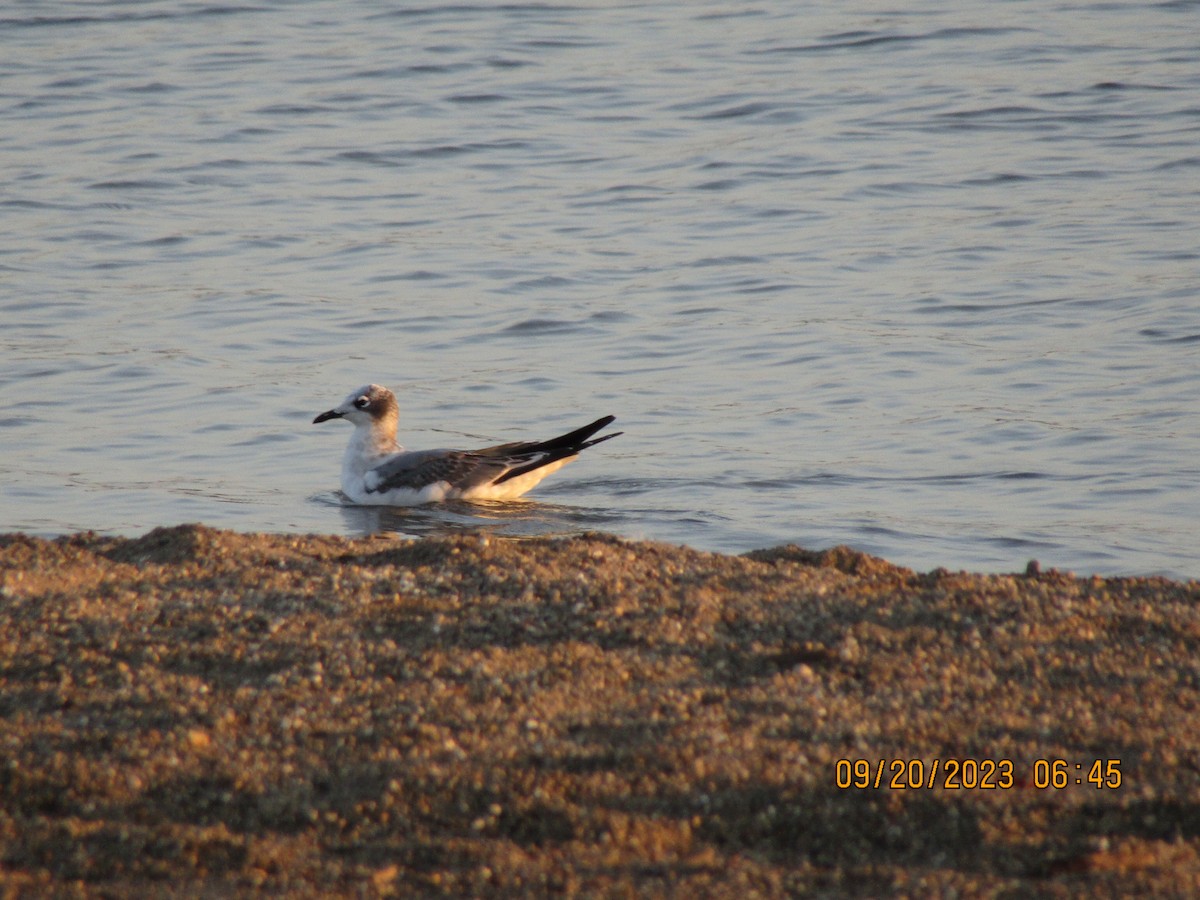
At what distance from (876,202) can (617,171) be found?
317 cm

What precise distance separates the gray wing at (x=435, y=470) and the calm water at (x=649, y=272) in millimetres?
238

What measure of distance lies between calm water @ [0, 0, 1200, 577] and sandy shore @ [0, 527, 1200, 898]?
3061 mm

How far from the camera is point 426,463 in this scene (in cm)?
1004

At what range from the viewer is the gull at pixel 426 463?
31.9 feet

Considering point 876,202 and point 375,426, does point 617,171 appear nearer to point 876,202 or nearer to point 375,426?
point 876,202

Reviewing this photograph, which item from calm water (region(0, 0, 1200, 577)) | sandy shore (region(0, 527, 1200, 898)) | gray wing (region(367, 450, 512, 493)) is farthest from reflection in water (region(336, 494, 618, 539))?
sandy shore (region(0, 527, 1200, 898))

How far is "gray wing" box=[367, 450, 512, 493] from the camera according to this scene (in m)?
9.80

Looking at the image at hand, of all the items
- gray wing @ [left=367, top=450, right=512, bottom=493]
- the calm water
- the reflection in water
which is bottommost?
the reflection in water

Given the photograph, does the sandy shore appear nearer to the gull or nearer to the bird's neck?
the gull

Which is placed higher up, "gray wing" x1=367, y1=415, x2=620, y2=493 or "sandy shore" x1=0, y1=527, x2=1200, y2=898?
"sandy shore" x1=0, y1=527, x2=1200, y2=898

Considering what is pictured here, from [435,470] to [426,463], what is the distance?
0.08m

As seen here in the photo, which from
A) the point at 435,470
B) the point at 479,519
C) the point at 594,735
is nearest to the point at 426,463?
the point at 435,470
